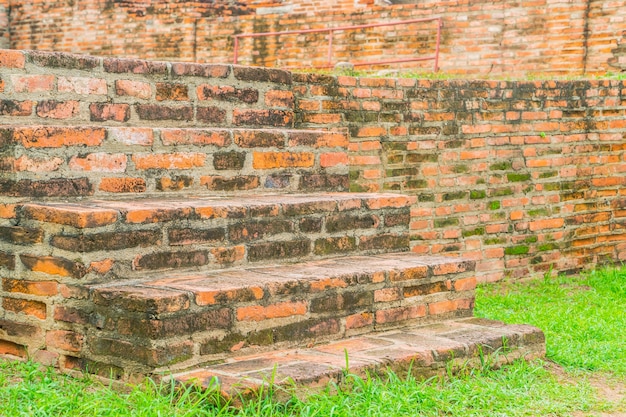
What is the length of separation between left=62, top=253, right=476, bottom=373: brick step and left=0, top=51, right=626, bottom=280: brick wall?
55cm

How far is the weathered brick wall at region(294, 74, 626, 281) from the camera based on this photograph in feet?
18.8

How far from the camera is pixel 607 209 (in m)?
7.19

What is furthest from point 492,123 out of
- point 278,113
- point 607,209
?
point 278,113

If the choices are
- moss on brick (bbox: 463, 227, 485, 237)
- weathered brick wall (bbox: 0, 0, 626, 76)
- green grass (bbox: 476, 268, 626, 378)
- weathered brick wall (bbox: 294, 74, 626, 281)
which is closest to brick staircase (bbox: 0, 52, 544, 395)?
green grass (bbox: 476, 268, 626, 378)

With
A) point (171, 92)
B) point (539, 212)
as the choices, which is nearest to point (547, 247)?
point (539, 212)

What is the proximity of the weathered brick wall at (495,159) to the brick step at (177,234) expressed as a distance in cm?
140

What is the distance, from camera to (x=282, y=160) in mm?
4156

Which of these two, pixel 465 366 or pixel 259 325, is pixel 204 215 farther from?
pixel 465 366

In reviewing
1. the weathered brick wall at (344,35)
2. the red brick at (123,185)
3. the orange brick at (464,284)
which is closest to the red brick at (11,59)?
the red brick at (123,185)

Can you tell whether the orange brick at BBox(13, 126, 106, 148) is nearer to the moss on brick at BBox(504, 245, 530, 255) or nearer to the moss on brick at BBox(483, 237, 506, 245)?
the moss on brick at BBox(483, 237, 506, 245)

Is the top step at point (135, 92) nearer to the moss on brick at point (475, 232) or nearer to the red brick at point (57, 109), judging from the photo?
the red brick at point (57, 109)

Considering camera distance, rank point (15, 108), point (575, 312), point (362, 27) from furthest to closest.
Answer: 1. point (362, 27)
2. point (575, 312)
3. point (15, 108)

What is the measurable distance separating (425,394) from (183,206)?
108 centimetres

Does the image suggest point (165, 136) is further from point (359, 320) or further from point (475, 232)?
point (475, 232)
